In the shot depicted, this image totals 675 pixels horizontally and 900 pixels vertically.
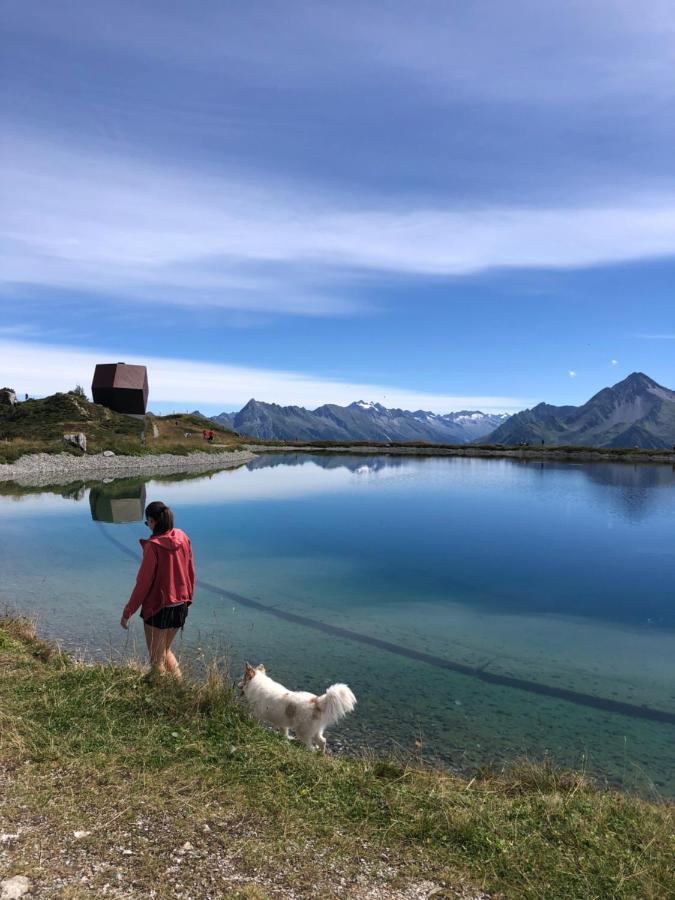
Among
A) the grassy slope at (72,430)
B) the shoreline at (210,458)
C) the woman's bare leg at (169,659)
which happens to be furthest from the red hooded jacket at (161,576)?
the grassy slope at (72,430)

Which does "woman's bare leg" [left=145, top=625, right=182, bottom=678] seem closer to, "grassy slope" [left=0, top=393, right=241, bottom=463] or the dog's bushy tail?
the dog's bushy tail

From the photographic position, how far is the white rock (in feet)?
16.9

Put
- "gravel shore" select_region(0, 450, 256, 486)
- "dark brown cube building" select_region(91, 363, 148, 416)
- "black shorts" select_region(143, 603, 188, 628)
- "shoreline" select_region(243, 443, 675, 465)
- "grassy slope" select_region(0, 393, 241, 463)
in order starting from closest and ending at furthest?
"black shorts" select_region(143, 603, 188, 628) < "gravel shore" select_region(0, 450, 256, 486) < "grassy slope" select_region(0, 393, 241, 463) < "dark brown cube building" select_region(91, 363, 148, 416) < "shoreline" select_region(243, 443, 675, 465)

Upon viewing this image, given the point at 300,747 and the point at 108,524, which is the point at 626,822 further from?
the point at 108,524

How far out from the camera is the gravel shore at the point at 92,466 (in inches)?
2435

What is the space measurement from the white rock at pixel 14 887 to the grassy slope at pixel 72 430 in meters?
67.3

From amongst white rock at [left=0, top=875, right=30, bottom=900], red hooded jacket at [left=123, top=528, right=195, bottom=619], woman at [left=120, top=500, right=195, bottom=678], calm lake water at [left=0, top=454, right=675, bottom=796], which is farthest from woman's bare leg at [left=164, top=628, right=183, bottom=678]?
white rock at [left=0, top=875, right=30, bottom=900]

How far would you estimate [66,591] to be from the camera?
2056 cm

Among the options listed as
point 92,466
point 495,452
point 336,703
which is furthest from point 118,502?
point 495,452

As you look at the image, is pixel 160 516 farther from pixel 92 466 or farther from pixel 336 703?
pixel 92 466

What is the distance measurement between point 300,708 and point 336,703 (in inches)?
29.8

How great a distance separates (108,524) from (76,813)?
1258 inches

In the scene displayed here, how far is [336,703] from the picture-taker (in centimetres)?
905

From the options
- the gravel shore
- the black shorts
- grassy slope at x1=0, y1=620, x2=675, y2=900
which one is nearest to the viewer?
grassy slope at x1=0, y1=620, x2=675, y2=900
